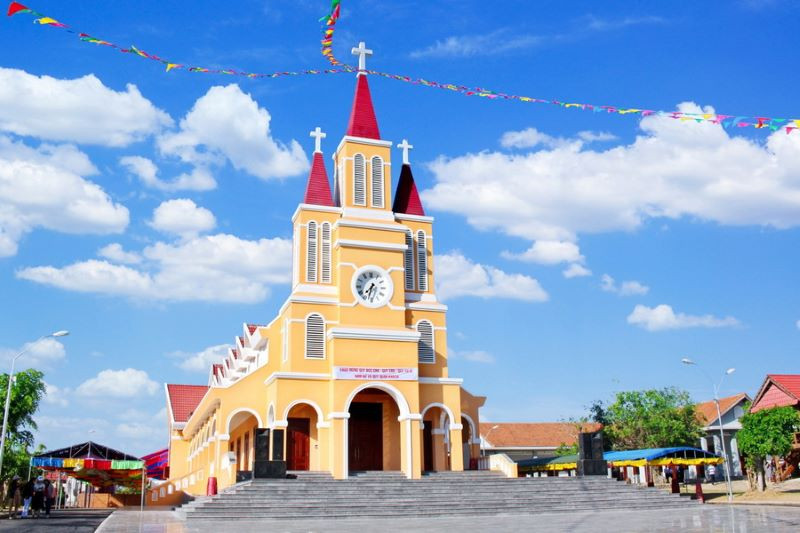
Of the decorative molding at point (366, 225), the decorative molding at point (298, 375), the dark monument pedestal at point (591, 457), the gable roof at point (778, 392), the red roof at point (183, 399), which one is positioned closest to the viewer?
the dark monument pedestal at point (591, 457)

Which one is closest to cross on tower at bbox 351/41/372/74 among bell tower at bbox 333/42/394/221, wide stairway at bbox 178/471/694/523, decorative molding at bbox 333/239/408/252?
bell tower at bbox 333/42/394/221

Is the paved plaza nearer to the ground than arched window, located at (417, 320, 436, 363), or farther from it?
nearer to the ground

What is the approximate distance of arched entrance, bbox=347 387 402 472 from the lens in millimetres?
31031

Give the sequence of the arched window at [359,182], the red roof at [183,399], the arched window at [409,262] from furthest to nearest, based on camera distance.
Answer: the red roof at [183,399]
the arched window at [409,262]
the arched window at [359,182]

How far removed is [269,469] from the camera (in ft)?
82.5

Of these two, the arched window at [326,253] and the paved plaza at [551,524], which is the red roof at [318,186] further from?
the paved plaza at [551,524]

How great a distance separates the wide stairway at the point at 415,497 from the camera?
73.6ft

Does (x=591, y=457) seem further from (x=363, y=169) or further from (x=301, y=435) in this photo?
(x=363, y=169)

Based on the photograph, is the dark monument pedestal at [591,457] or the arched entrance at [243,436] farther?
the arched entrance at [243,436]

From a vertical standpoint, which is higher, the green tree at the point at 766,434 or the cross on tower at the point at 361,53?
the cross on tower at the point at 361,53

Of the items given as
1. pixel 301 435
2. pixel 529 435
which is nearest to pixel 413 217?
pixel 301 435

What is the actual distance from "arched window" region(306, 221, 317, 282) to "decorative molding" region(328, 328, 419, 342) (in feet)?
10.4

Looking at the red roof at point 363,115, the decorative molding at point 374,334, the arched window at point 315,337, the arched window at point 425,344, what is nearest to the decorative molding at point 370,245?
the arched window at point 315,337

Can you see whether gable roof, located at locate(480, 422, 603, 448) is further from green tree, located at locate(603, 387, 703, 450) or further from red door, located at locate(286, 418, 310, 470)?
red door, located at locate(286, 418, 310, 470)
